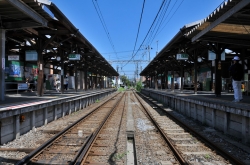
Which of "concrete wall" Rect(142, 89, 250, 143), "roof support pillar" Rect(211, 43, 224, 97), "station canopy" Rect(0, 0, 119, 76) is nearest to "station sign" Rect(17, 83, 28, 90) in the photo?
"station canopy" Rect(0, 0, 119, 76)

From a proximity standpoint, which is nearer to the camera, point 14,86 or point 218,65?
point 218,65

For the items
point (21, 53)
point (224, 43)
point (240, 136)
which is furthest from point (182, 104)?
point (21, 53)

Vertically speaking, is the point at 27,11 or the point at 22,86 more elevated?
the point at 27,11

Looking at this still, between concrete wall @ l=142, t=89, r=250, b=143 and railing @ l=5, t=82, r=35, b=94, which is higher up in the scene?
railing @ l=5, t=82, r=35, b=94

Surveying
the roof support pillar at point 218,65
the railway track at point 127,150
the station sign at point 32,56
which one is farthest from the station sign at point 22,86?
the roof support pillar at point 218,65

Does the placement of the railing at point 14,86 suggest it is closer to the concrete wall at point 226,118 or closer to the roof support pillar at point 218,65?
the concrete wall at point 226,118

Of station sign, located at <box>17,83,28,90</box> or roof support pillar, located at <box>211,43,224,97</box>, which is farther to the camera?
station sign, located at <box>17,83,28,90</box>

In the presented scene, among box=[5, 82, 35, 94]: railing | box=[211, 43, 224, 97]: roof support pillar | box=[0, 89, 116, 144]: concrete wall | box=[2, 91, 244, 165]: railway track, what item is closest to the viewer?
box=[2, 91, 244, 165]: railway track

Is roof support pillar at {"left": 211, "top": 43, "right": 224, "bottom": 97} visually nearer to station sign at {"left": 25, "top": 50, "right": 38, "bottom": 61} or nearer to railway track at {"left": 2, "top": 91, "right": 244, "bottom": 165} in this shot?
railway track at {"left": 2, "top": 91, "right": 244, "bottom": 165}

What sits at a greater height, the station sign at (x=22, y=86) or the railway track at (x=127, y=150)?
the station sign at (x=22, y=86)

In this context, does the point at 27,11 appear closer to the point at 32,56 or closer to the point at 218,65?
the point at 32,56

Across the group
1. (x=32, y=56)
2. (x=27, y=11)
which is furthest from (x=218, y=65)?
(x=32, y=56)

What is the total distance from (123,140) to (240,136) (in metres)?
3.53

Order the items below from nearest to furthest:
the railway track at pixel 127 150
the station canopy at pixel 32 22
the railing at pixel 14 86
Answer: the railway track at pixel 127 150 < the station canopy at pixel 32 22 < the railing at pixel 14 86
